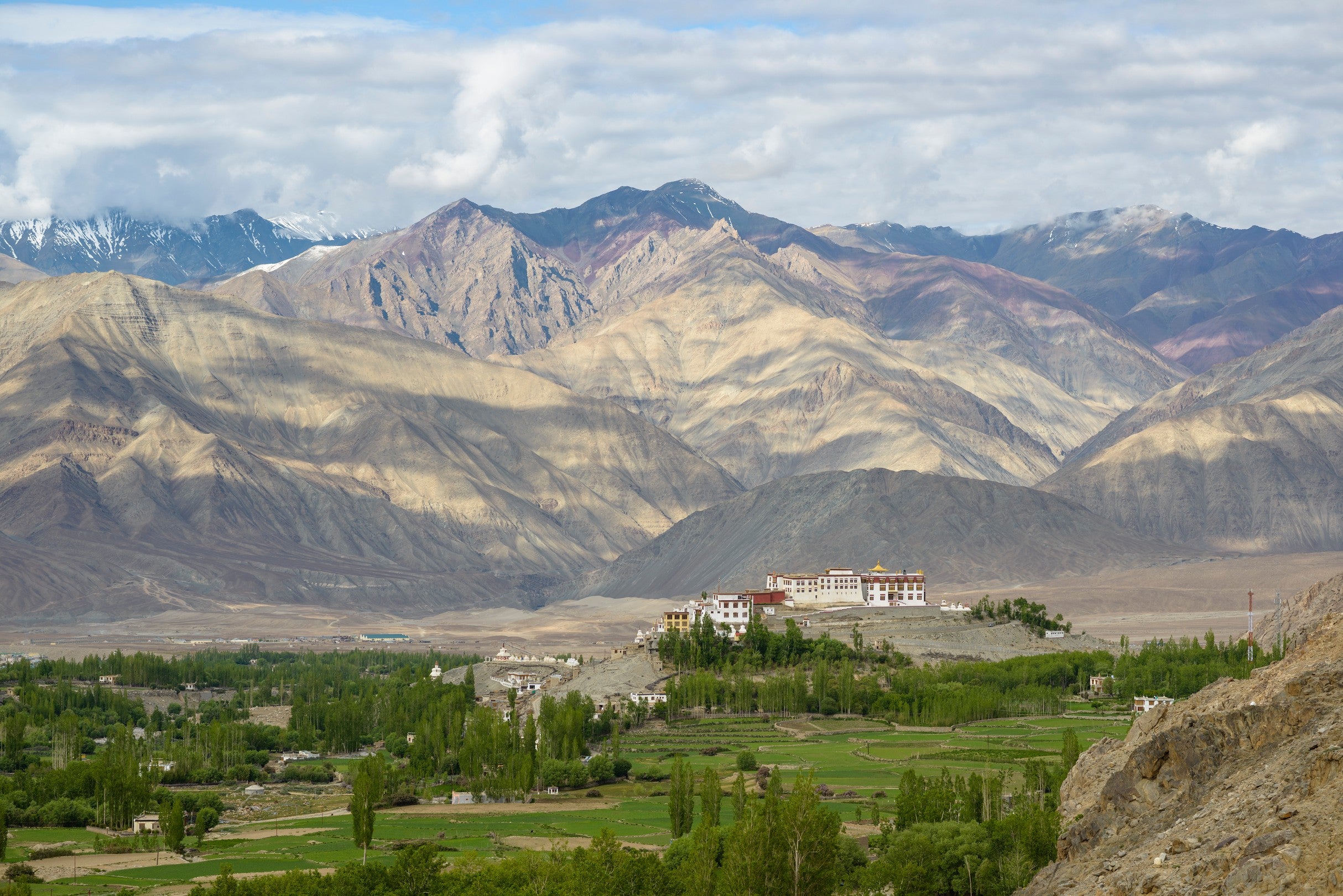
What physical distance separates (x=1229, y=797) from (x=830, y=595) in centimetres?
12536

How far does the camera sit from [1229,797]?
32750mm

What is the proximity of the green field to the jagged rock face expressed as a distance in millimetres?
21607

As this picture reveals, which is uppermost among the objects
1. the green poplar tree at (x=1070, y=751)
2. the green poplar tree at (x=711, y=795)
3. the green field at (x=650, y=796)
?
the green poplar tree at (x=1070, y=751)

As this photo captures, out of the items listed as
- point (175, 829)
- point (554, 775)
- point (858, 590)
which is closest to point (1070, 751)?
point (554, 775)

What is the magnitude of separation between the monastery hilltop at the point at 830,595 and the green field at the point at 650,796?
3725 cm

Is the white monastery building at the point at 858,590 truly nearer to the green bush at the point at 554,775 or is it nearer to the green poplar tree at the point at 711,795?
the green bush at the point at 554,775

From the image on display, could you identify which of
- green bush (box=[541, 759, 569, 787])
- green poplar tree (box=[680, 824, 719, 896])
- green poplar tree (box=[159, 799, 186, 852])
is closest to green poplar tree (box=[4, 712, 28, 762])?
green poplar tree (box=[159, 799, 186, 852])

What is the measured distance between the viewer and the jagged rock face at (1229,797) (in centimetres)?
2895

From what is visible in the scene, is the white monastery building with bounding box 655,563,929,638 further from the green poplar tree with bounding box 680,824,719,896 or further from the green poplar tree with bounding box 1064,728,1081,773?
the green poplar tree with bounding box 680,824,719,896

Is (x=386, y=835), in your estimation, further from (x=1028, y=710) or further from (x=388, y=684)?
(x=388, y=684)

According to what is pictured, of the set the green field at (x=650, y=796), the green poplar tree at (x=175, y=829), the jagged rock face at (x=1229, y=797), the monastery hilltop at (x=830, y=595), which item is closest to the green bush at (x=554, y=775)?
the green field at (x=650, y=796)

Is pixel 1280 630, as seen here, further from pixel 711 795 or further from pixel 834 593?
pixel 711 795

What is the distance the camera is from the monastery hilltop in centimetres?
15000

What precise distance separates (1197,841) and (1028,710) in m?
81.3
